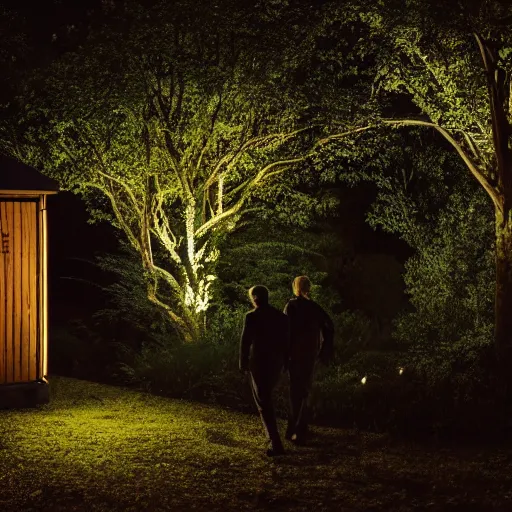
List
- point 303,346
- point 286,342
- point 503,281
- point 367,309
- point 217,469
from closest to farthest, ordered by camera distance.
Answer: point 217,469, point 286,342, point 303,346, point 503,281, point 367,309

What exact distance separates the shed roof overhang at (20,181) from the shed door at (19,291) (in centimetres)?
37

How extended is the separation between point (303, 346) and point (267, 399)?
750mm

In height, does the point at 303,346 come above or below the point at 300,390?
above

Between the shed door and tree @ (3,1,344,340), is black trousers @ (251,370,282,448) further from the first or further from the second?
tree @ (3,1,344,340)

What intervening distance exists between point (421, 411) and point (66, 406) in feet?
15.1

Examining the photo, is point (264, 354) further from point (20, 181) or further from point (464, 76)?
point (464, 76)

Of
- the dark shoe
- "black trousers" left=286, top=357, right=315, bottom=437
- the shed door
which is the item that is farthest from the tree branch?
the shed door

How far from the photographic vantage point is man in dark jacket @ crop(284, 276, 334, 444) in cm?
952

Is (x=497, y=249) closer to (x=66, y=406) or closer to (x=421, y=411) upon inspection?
(x=421, y=411)

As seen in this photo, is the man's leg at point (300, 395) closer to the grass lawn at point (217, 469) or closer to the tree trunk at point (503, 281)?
the grass lawn at point (217, 469)

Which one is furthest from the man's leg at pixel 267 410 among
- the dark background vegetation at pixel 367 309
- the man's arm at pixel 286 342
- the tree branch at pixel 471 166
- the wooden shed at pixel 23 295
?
the tree branch at pixel 471 166

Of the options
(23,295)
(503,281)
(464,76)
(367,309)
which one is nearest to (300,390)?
(23,295)

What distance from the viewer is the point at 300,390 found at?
9.55 metres

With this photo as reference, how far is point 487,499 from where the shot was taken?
764 centimetres
